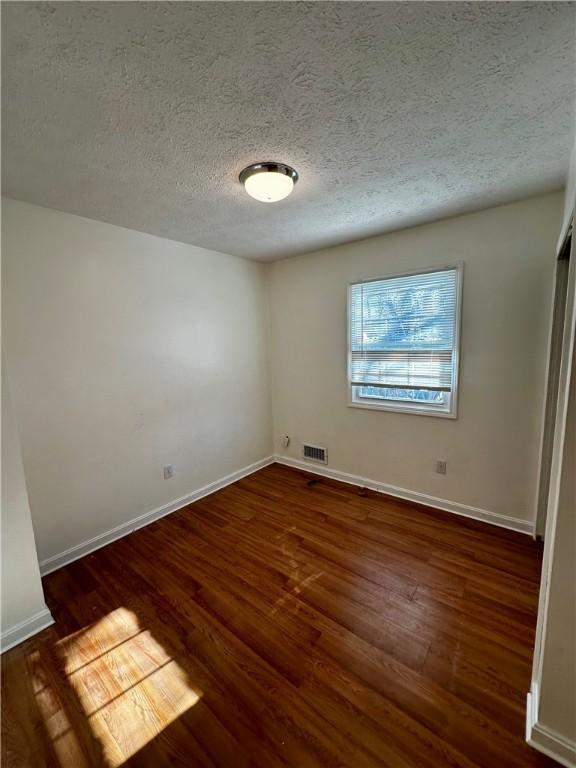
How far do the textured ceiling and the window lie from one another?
0.78 m

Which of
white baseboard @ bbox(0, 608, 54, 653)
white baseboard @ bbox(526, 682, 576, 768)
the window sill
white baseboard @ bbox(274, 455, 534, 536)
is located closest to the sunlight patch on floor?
white baseboard @ bbox(0, 608, 54, 653)

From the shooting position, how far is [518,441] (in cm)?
234

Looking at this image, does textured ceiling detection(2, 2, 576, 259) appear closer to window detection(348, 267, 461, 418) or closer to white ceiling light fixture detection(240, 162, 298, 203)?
white ceiling light fixture detection(240, 162, 298, 203)

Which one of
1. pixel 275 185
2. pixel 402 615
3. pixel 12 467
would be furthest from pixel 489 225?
pixel 12 467

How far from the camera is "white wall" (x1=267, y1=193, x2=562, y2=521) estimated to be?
221 centimetres

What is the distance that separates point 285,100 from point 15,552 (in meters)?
2.51

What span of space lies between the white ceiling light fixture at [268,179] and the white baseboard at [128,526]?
2.65 meters

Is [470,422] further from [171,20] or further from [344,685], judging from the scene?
[171,20]

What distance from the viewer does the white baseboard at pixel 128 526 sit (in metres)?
2.16

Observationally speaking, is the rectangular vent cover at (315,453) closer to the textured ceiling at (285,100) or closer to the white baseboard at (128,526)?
the white baseboard at (128,526)

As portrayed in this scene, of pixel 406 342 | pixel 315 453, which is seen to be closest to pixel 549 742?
pixel 406 342

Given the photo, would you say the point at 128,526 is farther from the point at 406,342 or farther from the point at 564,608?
the point at 406,342

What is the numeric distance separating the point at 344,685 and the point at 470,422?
201 cm

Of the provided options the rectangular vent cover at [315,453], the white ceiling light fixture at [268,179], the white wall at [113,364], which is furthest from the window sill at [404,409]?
the white ceiling light fixture at [268,179]
